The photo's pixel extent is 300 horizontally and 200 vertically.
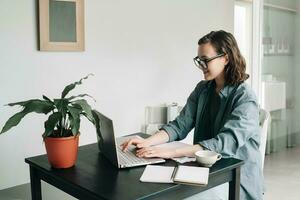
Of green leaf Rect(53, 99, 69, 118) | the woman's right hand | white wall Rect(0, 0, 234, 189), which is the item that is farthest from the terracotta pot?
white wall Rect(0, 0, 234, 189)

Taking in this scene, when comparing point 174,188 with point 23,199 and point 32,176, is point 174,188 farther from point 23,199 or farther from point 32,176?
point 23,199

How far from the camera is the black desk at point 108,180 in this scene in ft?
4.21

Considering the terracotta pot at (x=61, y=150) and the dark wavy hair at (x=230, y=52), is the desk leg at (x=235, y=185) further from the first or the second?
the terracotta pot at (x=61, y=150)

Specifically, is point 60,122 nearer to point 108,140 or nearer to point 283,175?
point 108,140

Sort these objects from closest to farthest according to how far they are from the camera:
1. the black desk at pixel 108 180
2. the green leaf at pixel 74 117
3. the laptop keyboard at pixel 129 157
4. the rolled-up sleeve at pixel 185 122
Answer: the black desk at pixel 108 180 → the green leaf at pixel 74 117 → the laptop keyboard at pixel 129 157 → the rolled-up sleeve at pixel 185 122

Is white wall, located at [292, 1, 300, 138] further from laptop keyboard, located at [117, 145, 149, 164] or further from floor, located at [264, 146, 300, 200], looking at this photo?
laptop keyboard, located at [117, 145, 149, 164]

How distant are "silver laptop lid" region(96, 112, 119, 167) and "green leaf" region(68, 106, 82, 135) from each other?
132 millimetres

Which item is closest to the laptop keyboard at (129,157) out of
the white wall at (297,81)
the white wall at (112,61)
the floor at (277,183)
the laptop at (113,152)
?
the laptop at (113,152)

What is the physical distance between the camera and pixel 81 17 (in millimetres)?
2621

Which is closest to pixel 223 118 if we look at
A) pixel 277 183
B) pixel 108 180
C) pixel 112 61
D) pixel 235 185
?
pixel 235 185

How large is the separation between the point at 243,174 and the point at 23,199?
1392 millimetres

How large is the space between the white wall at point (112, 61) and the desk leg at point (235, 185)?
1.45 metres

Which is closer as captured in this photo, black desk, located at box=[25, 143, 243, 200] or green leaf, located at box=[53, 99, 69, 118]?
black desk, located at box=[25, 143, 243, 200]

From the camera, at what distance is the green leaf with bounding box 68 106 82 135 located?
4.69ft
